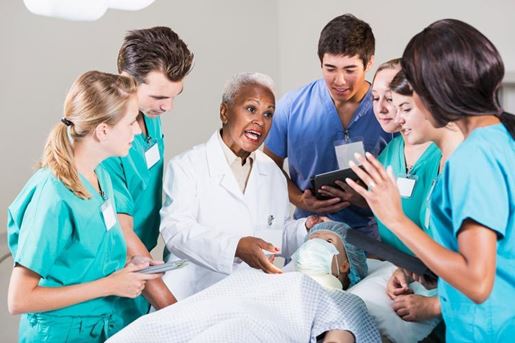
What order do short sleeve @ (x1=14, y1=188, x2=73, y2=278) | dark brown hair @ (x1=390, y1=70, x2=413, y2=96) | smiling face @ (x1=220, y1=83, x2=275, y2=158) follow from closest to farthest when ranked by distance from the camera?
short sleeve @ (x1=14, y1=188, x2=73, y2=278) → dark brown hair @ (x1=390, y1=70, x2=413, y2=96) → smiling face @ (x1=220, y1=83, x2=275, y2=158)

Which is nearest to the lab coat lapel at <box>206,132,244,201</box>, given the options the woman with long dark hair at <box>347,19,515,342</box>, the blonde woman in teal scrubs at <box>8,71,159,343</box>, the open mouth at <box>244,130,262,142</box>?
the open mouth at <box>244,130,262,142</box>

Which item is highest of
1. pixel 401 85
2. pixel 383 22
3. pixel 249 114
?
pixel 383 22

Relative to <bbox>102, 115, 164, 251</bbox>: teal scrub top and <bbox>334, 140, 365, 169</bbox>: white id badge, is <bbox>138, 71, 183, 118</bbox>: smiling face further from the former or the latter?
<bbox>334, 140, 365, 169</bbox>: white id badge

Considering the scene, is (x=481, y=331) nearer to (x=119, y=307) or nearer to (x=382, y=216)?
(x=382, y=216)

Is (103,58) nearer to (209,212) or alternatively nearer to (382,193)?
(209,212)

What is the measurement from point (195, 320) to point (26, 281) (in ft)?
1.45

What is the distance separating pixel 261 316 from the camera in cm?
198

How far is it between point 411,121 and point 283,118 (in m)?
0.82

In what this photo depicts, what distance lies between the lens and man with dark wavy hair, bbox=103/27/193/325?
2367 millimetres

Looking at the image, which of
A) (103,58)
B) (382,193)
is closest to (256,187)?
(382,193)

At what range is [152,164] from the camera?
2.59 metres

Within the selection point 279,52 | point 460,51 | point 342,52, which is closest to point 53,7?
point 460,51

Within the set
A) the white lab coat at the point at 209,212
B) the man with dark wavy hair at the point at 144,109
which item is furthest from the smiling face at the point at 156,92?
the white lab coat at the point at 209,212

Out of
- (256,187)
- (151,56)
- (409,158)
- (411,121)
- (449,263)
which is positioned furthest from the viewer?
(256,187)
